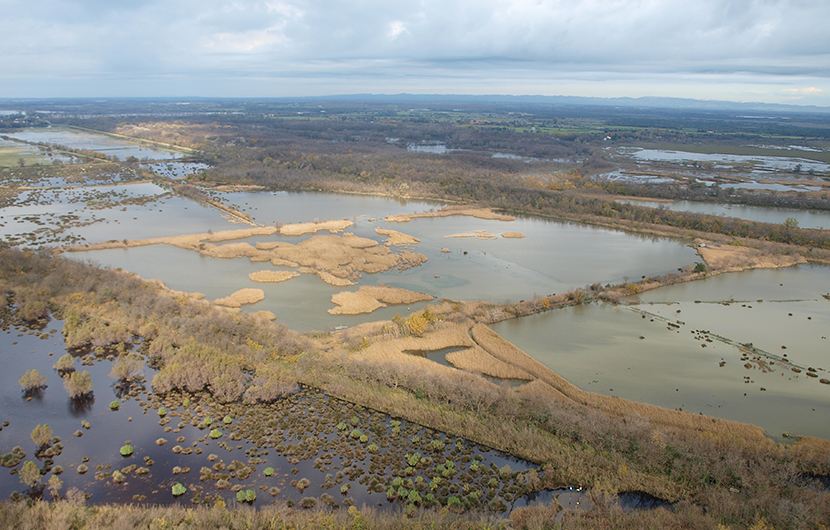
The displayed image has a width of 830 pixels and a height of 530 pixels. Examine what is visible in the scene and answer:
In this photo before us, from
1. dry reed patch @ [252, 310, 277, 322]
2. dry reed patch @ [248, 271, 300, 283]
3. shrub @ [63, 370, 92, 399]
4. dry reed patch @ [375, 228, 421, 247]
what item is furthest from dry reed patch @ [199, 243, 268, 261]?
shrub @ [63, 370, 92, 399]

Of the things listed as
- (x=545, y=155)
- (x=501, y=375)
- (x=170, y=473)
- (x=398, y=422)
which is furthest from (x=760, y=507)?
(x=545, y=155)

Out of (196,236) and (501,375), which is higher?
(196,236)

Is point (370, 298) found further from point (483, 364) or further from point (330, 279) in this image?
point (483, 364)

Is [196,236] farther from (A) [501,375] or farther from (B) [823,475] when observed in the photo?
(B) [823,475]

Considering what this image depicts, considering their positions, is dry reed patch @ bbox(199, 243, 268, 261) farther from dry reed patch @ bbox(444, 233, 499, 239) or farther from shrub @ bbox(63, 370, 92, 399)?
dry reed patch @ bbox(444, 233, 499, 239)

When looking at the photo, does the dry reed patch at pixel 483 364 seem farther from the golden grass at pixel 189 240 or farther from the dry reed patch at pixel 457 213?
the dry reed patch at pixel 457 213

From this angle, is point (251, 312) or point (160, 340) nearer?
point (160, 340)

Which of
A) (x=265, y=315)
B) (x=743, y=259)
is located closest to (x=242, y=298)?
(x=265, y=315)
